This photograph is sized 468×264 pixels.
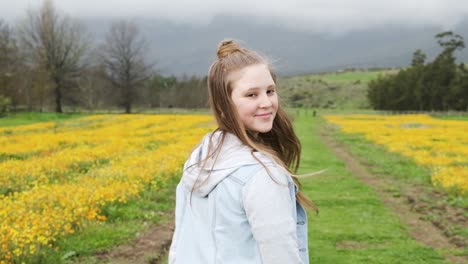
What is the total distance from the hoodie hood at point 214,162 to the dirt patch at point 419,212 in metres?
6.25

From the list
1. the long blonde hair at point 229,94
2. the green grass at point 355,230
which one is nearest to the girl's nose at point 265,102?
the long blonde hair at point 229,94

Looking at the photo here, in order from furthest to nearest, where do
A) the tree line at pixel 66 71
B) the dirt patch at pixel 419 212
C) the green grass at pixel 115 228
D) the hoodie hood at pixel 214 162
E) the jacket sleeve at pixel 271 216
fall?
1. the tree line at pixel 66 71
2. the dirt patch at pixel 419 212
3. the green grass at pixel 115 228
4. the hoodie hood at pixel 214 162
5. the jacket sleeve at pixel 271 216

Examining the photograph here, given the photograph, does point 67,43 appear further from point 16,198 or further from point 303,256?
point 303,256

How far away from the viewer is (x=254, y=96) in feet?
8.38

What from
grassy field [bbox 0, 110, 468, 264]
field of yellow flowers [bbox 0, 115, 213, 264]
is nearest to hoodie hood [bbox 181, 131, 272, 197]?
field of yellow flowers [bbox 0, 115, 213, 264]

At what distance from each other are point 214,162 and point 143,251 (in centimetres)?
589

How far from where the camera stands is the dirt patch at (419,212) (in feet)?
28.8

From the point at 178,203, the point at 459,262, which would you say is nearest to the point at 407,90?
the point at 459,262

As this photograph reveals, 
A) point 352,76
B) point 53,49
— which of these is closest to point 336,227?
point 53,49

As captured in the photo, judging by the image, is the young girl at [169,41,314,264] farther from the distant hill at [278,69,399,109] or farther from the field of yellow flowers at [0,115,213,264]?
the distant hill at [278,69,399,109]

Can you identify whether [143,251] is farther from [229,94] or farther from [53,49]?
[53,49]

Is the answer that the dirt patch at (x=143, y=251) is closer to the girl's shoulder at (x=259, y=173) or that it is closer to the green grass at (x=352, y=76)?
the girl's shoulder at (x=259, y=173)

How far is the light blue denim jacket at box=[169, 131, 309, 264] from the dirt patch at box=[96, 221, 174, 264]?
5284 millimetres

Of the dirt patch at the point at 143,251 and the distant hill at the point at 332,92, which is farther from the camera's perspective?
the distant hill at the point at 332,92
